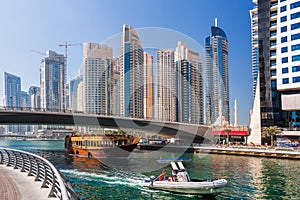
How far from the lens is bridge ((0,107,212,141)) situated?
71125 mm

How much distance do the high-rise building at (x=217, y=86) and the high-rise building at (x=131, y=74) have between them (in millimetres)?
23469

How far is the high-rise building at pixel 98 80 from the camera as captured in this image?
97375mm

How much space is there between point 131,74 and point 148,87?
7214mm

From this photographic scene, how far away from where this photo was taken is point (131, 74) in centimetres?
7844

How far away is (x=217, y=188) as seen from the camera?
2783cm

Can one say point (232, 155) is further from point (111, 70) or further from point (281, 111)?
point (111, 70)

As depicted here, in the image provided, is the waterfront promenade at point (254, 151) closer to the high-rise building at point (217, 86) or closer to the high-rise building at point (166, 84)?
the high-rise building at point (166, 84)

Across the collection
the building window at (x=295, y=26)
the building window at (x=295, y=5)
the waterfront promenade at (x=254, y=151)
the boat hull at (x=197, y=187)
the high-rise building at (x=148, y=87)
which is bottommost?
the waterfront promenade at (x=254, y=151)

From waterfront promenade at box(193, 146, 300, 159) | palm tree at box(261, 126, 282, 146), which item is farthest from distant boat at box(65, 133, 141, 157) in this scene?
palm tree at box(261, 126, 282, 146)

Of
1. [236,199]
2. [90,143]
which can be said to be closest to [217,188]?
[236,199]

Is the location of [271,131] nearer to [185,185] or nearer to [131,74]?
[131,74]

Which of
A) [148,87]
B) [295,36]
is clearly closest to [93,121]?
[148,87]

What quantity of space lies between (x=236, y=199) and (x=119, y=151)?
4216 cm

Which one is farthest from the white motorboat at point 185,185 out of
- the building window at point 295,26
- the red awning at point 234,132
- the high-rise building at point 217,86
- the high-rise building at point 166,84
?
the building window at point 295,26
